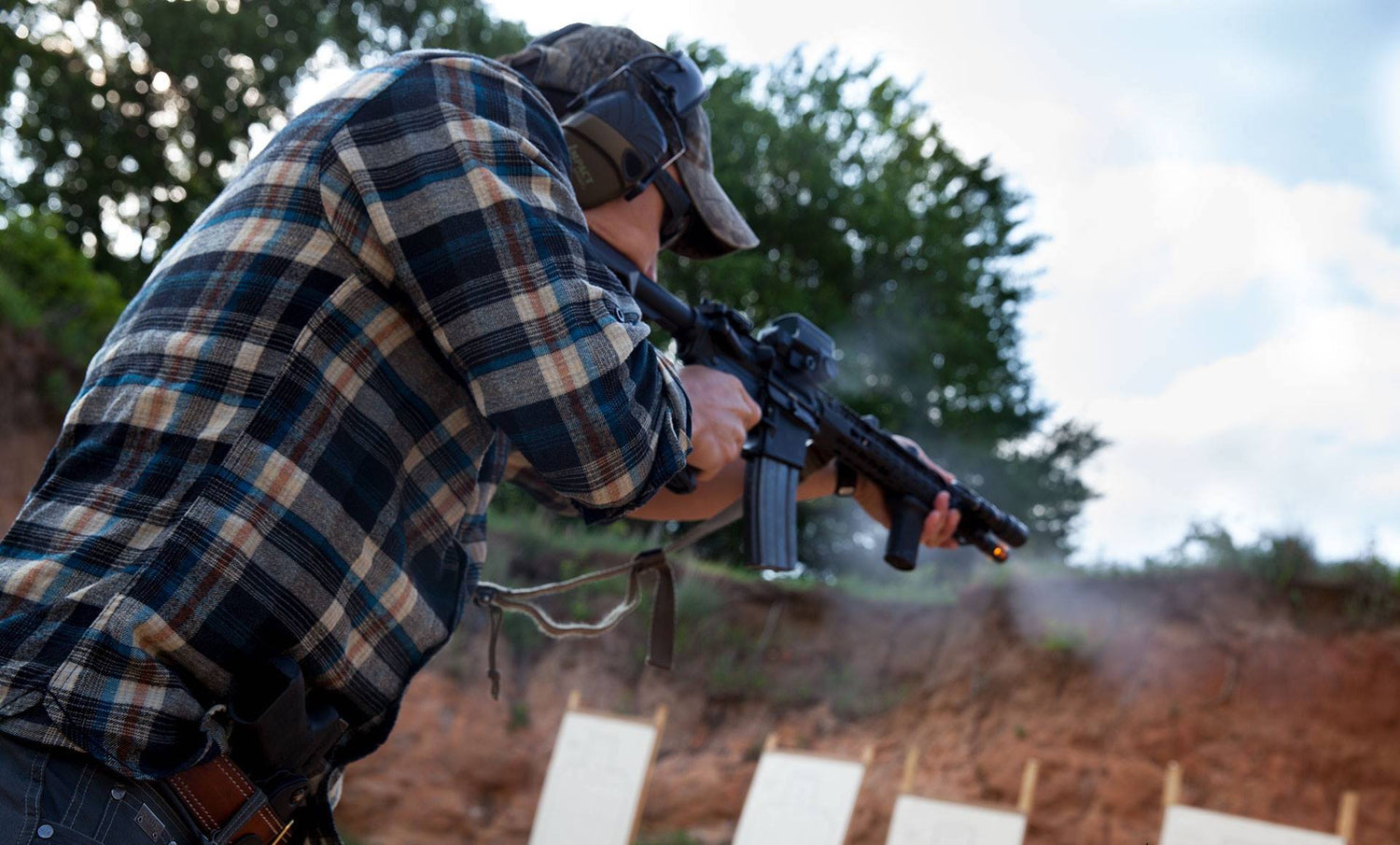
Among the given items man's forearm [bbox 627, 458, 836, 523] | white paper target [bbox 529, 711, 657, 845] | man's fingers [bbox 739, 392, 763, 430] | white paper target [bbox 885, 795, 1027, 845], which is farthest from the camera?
white paper target [bbox 529, 711, 657, 845]

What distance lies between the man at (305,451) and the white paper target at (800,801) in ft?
16.6

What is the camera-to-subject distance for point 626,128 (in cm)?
177

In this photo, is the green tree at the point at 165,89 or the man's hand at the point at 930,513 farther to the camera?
the green tree at the point at 165,89

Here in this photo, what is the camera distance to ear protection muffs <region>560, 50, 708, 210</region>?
5.78ft

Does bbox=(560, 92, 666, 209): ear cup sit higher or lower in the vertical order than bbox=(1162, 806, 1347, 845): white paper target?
higher

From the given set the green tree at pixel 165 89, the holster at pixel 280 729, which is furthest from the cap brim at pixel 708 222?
the green tree at pixel 165 89

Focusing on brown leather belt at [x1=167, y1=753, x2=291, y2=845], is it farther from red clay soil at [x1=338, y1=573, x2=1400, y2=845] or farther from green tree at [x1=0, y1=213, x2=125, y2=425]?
green tree at [x1=0, y1=213, x2=125, y2=425]

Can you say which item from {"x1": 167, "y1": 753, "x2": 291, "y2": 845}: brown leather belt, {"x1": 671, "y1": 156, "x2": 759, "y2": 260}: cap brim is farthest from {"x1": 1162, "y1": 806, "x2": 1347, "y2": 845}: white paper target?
{"x1": 167, "y1": 753, "x2": 291, "y2": 845}: brown leather belt

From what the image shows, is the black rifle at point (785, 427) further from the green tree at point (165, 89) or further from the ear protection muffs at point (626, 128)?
the green tree at point (165, 89)

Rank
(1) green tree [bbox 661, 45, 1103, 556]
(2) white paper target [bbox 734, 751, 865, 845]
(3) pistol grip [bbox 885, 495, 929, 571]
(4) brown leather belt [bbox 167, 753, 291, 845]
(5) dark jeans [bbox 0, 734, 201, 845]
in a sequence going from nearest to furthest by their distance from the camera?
1. (5) dark jeans [bbox 0, 734, 201, 845]
2. (4) brown leather belt [bbox 167, 753, 291, 845]
3. (3) pistol grip [bbox 885, 495, 929, 571]
4. (2) white paper target [bbox 734, 751, 865, 845]
5. (1) green tree [bbox 661, 45, 1103, 556]

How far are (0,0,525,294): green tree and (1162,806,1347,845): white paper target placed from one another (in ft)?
39.2

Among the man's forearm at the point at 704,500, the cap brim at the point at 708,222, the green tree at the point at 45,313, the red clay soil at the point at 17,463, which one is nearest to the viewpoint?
the cap brim at the point at 708,222

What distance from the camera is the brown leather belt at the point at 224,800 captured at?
1246 millimetres

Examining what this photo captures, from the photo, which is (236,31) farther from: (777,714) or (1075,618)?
(1075,618)
